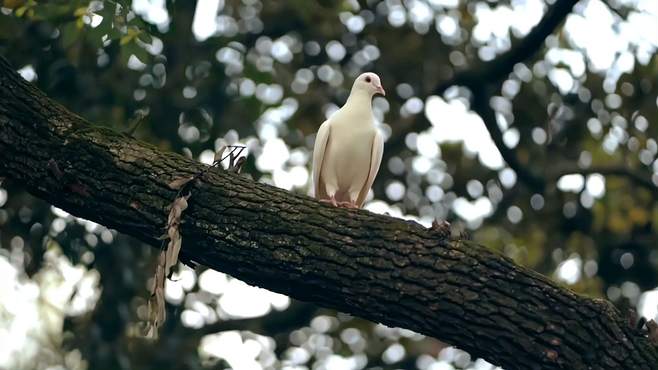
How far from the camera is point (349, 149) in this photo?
6.71 metres

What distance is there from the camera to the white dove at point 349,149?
673 centimetres

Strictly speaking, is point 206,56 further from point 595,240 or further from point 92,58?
point 595,240

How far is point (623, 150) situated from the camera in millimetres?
10312

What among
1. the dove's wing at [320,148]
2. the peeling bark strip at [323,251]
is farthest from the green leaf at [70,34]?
the dove's wing at [320,148]

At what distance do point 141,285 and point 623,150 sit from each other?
4.77 m

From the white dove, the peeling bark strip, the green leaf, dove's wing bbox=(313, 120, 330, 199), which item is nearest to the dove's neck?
the white dove

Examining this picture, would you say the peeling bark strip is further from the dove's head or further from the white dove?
the dove's head

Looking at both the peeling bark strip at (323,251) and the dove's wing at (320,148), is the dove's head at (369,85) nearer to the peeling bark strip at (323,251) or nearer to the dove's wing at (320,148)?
the dove's wing at (320,148)

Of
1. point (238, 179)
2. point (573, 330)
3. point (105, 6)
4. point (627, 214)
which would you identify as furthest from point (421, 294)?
point (627, 214)

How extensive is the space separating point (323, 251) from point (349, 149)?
2.57 meters

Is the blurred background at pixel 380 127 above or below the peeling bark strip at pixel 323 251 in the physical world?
below

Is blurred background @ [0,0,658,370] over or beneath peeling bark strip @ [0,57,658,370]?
beneath

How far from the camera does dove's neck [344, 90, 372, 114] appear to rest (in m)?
6.87

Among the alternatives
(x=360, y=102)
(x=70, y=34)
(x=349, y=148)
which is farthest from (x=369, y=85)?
(x=70, y=34)
